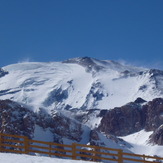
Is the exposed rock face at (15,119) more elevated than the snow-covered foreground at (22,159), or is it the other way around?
the exposed rock face at (15,119)

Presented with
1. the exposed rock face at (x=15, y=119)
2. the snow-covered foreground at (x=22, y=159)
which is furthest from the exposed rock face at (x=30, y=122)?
the snow-covered foreground at (x=22, y=159)

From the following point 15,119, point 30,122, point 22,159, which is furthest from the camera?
point 30,122

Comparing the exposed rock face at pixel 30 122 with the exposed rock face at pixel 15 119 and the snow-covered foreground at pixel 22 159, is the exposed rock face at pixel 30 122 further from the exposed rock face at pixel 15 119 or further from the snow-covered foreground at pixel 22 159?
the snow-covered foreground at pixel 22 159

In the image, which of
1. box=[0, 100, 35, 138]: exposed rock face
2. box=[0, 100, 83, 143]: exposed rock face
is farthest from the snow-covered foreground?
box=[0, 100, 35, 138]: exposed rock face

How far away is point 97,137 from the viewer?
178500 mm

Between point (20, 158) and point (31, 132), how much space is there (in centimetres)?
12158

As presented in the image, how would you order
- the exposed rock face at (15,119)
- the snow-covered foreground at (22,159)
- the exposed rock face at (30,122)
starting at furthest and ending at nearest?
the exposed rock face at (30,122)
the exposed rock face at (15,119)
the snow-covered foreground at (22,159)

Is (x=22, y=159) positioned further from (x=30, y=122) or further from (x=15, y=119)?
(x=30, y=122)

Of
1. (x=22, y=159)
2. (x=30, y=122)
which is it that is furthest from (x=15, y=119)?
(x=22, y=159)

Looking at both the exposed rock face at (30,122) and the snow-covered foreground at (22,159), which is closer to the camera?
the snow-covered foreground at (22,159)

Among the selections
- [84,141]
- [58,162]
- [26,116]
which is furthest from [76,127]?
[58,162]

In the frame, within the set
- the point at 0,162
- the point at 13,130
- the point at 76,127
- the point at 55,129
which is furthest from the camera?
the point at 76,127

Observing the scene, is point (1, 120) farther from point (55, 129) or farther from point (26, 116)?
point (55, 129)

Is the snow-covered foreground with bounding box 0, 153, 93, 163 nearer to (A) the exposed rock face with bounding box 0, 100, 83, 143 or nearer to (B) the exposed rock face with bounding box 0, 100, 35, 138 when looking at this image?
Result: (A) the exposed rock face with bounding box 0, 100, 83, 143
